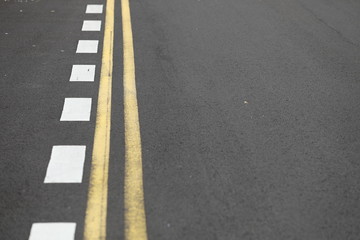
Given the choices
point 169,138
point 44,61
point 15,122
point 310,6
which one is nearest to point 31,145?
point 15,122

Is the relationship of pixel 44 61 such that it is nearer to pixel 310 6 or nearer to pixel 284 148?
pixel 284 148

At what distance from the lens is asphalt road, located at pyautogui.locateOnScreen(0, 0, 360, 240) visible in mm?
3338

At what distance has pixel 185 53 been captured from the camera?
6.59 meters

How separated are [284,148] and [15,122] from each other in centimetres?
291

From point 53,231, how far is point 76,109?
1.96 meters

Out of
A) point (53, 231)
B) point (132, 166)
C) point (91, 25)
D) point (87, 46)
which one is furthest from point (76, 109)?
point (91, 25)

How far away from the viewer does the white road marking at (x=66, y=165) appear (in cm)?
367

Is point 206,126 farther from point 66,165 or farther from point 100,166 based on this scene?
point 66,165

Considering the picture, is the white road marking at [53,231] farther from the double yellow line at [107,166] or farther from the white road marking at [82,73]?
the white road marking at [82,73]

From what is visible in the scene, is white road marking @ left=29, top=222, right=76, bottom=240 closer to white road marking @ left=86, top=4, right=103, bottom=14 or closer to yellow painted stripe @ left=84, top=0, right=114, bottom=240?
yellow painted stripe @ left=84, top=0, right=114, bottom=240

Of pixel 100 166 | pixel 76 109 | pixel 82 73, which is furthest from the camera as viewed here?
pixel 82 73

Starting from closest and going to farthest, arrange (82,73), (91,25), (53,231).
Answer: (53,231) → (82,73) → (91,25)

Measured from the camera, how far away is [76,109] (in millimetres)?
4801

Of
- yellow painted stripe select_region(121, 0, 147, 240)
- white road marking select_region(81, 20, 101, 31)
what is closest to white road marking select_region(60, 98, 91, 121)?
yellow painted stripe select_region(121, 0, 147, 240)
